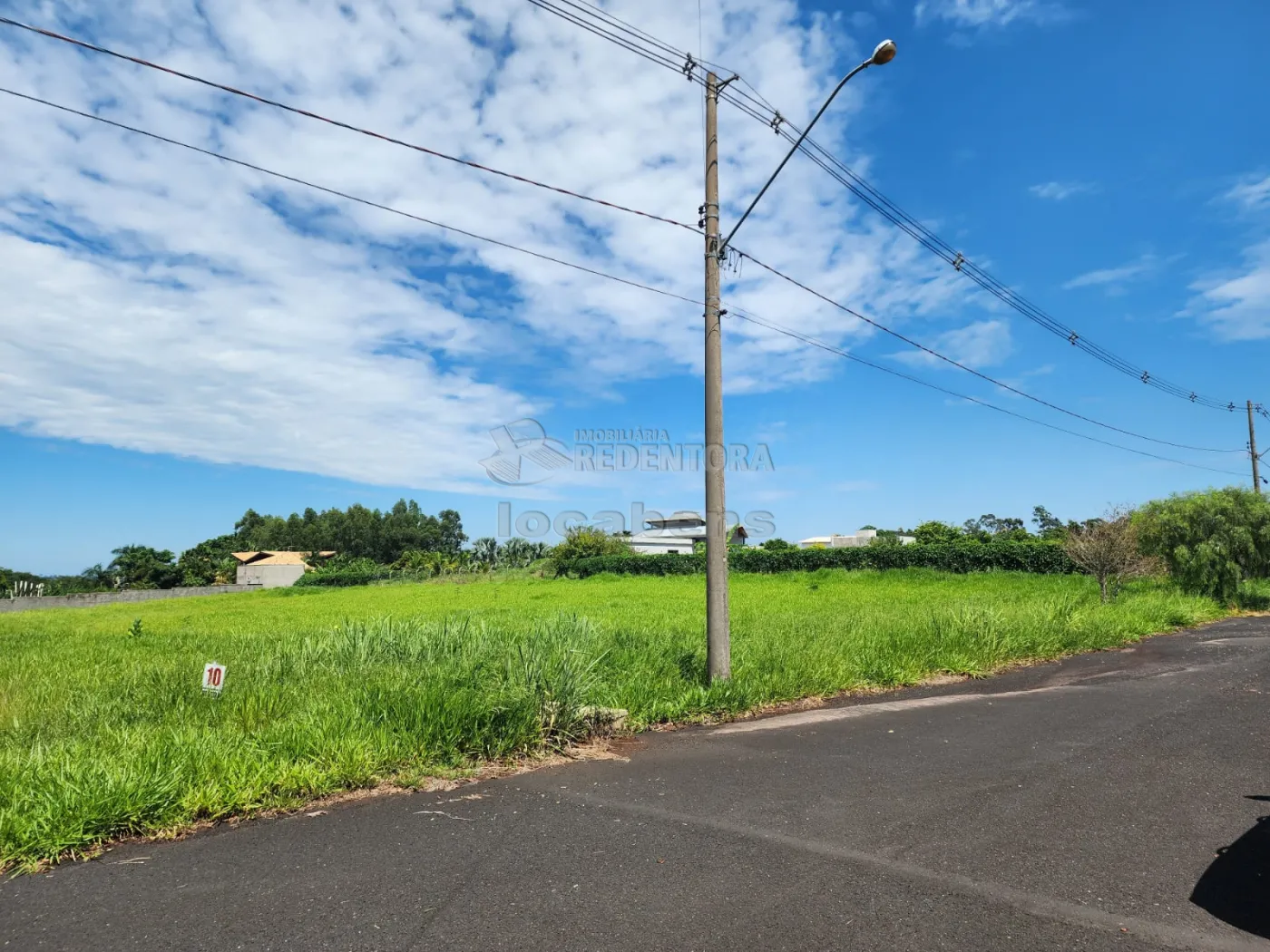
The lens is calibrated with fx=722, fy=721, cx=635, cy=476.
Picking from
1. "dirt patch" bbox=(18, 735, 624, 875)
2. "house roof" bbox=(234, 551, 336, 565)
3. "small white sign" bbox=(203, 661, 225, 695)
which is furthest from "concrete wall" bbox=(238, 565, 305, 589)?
"dirt patch" bbox=(18, 735, 624, 875)

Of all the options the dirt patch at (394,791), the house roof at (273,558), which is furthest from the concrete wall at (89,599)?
the dirt patch at (394,791)

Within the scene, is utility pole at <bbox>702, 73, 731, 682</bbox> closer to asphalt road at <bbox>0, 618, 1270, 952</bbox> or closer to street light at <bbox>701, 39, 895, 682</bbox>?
street light at <bbox>701, 39, 895, 682</bbox>

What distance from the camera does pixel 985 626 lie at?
1233cm

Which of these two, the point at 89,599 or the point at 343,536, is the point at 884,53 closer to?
the point at 89,599

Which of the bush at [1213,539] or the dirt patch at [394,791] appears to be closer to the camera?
the dirt patch at [394,791]

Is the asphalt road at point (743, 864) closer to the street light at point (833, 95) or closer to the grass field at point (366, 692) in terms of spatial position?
the grass field at point (366, 692)

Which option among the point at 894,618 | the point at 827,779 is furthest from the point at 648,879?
the point at 894,618

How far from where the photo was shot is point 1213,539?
22.6 meters

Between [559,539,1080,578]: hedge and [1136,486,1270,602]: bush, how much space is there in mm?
4601

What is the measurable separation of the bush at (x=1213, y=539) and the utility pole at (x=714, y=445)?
2169 centimetres

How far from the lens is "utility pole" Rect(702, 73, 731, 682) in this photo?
28.0ft

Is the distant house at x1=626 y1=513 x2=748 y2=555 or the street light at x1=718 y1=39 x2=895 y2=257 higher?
the street light at x1=718 y1=39 x2=895 y2=257

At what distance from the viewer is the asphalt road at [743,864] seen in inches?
124

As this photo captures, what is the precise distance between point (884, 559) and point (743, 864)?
112ft
